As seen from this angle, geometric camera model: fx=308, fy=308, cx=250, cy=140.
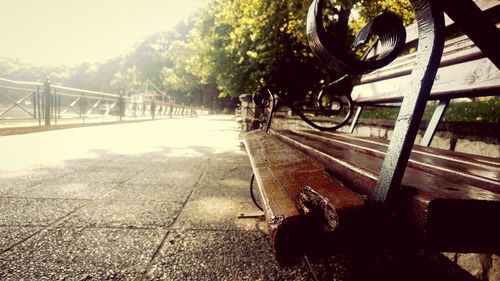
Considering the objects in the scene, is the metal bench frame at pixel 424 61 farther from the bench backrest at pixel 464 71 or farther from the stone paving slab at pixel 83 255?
the stone paving slab at pixel 83 255

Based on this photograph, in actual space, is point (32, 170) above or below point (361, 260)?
below

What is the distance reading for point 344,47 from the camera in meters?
0.78

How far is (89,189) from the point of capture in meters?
2.71

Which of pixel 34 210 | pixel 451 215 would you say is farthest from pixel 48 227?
pixel 451 215

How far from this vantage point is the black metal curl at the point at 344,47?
0.74 m

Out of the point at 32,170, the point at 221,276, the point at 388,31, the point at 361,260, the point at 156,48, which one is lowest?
the point at 32,170

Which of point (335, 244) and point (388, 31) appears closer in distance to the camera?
point (335, 244)

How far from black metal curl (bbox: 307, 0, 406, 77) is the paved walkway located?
3.27ft

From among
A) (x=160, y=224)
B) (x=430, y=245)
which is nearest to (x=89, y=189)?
(x=160, y=224)

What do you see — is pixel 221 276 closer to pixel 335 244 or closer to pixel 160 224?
pixel 160 224

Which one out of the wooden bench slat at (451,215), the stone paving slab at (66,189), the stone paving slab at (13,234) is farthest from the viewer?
the stone paving slab at (66,189)

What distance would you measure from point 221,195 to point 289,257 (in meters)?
2.14

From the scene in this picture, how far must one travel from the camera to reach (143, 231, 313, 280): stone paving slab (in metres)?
1.37

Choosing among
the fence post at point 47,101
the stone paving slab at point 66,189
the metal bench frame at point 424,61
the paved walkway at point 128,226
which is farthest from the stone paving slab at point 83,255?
the fence post at point 47,101
